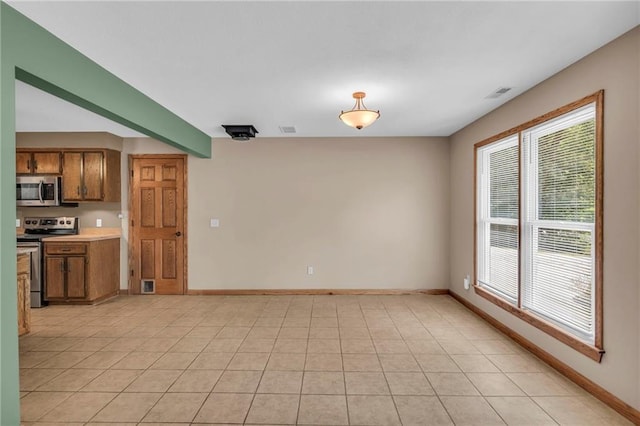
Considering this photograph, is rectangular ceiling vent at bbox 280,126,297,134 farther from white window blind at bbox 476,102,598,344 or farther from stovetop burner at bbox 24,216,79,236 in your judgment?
stovetop burner at bbox 24,216,79,236

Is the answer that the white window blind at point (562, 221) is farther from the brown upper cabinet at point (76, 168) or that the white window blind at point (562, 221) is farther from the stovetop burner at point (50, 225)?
the stovetop burner at point (50, 225)

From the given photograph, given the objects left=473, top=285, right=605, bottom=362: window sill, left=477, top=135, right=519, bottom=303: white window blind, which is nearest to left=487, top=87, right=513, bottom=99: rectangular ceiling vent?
left=477, top=135, right=519, bottom=303: white window blind

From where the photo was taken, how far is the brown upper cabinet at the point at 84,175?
4.88 meters

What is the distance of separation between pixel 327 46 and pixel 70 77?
1.84 meters

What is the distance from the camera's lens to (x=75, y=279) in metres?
4.52

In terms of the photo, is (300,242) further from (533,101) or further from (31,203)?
(31,203)

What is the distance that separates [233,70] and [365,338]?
9.67ft

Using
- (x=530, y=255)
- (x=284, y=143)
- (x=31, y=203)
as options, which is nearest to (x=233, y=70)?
(x=284, y=143)

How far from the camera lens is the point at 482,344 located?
329cm

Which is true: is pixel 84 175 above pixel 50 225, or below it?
above

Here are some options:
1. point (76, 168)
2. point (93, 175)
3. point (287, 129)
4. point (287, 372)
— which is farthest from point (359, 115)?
point (76, 168)

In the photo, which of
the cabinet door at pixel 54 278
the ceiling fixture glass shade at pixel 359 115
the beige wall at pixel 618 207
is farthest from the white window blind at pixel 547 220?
the cabinet door at pixel 54 278

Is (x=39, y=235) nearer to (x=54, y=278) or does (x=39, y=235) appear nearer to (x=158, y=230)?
(x=54, y=278)

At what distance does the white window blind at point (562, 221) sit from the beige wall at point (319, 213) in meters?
2.01
